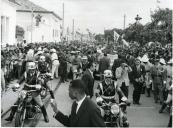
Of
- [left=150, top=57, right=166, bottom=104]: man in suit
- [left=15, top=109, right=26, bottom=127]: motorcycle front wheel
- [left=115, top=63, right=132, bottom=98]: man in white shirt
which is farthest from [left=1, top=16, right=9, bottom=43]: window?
[left=15, top=109, right=26, bottom=127]: motorcycle front wheel

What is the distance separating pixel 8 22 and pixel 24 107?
2918cm

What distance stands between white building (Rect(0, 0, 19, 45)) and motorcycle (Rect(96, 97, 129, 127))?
2751 cm

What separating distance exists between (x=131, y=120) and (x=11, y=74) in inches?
320

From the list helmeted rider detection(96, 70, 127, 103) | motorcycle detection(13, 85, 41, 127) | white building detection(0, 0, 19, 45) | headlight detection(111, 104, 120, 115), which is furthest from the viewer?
white building detection(0, 0, 19, 45)

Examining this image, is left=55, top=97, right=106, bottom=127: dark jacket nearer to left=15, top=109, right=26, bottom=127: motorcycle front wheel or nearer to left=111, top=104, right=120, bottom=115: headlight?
left=111, top=104, right=120, bottom=115: headlight

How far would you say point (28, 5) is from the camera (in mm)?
64688

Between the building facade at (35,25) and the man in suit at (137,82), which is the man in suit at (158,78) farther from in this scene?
the building facade at (35,25)

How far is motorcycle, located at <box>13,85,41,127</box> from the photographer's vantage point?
9.42 meters

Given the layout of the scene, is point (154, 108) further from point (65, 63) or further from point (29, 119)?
point (65, 63)

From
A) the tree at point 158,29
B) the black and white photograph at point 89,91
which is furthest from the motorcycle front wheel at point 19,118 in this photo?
the tree at point 158,29

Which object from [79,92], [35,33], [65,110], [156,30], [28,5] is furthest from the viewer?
[28,5]

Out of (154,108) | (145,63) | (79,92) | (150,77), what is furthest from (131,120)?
(79,92)

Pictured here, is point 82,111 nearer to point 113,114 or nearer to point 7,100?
point 113,114

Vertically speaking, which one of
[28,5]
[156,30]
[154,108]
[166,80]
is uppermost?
[28,5]
